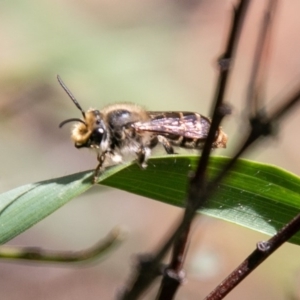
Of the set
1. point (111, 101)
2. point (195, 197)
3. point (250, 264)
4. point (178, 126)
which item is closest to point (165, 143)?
point (178, 126)

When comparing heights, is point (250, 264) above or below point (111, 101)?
above

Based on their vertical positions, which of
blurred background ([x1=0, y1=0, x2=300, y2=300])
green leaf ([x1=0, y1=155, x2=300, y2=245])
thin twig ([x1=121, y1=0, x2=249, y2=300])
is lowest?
blurred background ([x1=0, y1=0, x2=300, y2=300])

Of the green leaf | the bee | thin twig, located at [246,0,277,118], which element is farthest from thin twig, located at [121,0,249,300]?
the bee

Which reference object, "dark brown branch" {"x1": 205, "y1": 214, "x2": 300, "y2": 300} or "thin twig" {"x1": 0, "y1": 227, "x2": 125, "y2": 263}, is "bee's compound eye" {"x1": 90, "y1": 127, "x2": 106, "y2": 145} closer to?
"thin twig" {"x1": 0, "y1": 227, "x2": 125, "y2": 263}

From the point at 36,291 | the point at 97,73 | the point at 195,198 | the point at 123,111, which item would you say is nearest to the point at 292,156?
the point at 36,291

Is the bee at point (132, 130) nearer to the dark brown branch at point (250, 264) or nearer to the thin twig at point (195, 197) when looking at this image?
the dark brown branch at point (250, 264)

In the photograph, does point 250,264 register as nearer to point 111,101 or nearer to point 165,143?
point 165,143
